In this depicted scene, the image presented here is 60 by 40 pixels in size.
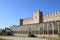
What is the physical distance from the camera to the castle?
28.8 metres

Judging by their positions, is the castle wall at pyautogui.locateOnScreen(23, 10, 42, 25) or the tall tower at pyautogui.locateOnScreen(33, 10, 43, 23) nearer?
the tall tower at pyautogui.locateOnScreen(33, 10, 43, 23)

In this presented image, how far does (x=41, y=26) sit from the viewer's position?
105 ft

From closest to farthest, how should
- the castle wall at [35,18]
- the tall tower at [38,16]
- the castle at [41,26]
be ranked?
the castle at [41,26], the tall tower at [38,16], the castle wall at [35,18]

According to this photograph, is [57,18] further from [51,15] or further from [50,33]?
[50,33]

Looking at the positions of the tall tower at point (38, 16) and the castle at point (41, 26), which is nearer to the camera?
the castle at point (41, 26)

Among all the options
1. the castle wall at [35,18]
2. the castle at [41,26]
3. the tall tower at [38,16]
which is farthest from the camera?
the castle wall at [35,18]

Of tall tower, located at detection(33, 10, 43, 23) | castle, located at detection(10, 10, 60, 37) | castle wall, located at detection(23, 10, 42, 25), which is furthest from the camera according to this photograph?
castle wall, located at detection(23, 10, 42, 25)

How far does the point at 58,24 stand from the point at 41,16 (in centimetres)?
2072

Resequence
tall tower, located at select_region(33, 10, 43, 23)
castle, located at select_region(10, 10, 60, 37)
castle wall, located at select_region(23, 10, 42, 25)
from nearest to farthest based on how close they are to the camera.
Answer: castle, located at select_region(10, 10, 60, 37) < tall tower, located at select_region(33, 10, 43, 23) < castle wall, located at select_region(23, 10, 42, 25)

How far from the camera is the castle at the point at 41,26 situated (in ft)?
94.4

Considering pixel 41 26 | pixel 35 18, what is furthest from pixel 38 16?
pixel 41 26

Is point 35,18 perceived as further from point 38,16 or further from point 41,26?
point 41,26

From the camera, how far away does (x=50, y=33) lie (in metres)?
29.5

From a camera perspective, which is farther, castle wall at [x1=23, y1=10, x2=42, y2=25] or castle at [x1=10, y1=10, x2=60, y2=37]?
castle wall at [x1=23, y1=10, x2=42, y2=25]
